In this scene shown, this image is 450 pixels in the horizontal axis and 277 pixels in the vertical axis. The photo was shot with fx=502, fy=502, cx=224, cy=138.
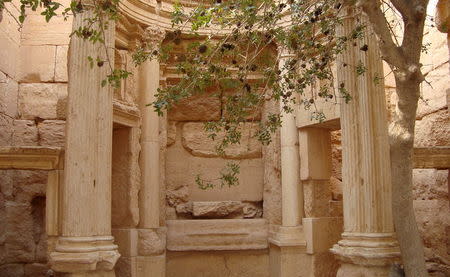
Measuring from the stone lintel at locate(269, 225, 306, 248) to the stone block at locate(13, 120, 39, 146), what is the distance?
4.44 meters

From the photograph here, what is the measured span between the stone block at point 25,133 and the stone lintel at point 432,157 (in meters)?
6.17

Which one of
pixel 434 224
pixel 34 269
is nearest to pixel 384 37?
pixel 434 224

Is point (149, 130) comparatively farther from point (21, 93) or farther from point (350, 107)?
point (350, 107)

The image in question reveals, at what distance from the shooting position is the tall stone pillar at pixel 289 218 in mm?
8039

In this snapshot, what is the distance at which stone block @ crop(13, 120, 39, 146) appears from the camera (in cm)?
860

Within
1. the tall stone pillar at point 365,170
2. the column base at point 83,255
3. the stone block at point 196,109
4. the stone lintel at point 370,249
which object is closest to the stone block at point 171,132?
the stone block at point 196,109

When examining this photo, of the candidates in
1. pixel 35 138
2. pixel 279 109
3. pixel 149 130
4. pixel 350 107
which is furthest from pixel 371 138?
pixel 35 138

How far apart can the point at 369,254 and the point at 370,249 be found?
0.25 ft

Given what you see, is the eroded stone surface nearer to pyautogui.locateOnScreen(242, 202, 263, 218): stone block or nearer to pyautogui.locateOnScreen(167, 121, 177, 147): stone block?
pyautogui.locateOnScreen(167, 121, 177, 147): stone block

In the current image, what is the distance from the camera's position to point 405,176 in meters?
4.81

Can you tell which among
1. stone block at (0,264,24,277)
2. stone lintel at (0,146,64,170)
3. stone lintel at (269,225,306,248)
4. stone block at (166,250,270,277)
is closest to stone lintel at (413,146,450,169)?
stone lintel at (269,225,306,248)

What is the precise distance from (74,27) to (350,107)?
369 centimetres

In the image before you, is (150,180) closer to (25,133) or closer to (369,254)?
(25,133)

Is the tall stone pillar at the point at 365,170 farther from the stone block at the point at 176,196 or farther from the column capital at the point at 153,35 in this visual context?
the stone block at the point at 176,196
